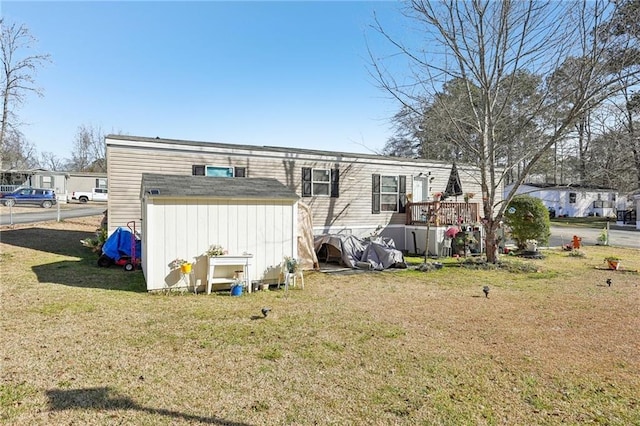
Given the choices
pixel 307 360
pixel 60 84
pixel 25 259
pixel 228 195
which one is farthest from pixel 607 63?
pixel 60 84

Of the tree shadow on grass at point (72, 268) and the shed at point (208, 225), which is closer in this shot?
the shed at point (208, 225)

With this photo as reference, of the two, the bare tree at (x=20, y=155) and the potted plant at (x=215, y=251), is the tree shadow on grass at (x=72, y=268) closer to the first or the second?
the potted plant at (x=215, y=251)

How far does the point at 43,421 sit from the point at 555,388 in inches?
173

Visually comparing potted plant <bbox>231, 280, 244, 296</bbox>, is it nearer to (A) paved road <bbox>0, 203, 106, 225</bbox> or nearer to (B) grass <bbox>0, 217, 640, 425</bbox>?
(B) grass <bbox>0, 217, 640, 425</bbox>

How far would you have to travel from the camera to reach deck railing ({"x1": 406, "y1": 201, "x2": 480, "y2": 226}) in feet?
40.8

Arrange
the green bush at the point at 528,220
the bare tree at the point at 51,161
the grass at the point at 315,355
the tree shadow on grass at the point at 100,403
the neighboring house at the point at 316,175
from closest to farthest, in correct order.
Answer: the tree shadow on grass at the point at 100,403 < the grass at the point at 315,355 < the neighboring house at the point at 316,175 < the green bush at the point at 528,220 < the bare tree at the point at 51,161

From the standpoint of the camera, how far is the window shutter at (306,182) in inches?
478

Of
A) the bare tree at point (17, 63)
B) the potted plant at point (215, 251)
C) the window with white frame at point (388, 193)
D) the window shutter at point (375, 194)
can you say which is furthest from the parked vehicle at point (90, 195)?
the potted plant at point (215, 251)

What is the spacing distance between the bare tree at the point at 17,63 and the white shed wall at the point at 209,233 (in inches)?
731

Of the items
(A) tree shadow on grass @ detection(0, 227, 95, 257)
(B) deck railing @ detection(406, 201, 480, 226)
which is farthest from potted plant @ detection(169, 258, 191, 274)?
(B) deck railing @ detection(406, 201, 480, 226)

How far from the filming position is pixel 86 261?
30.4 feet

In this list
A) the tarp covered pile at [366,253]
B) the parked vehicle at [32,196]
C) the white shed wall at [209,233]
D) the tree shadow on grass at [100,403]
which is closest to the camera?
the tree shadow on grass at [100,403]

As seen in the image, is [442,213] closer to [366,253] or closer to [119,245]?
[366,253]

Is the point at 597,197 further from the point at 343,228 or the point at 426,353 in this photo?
the point at 426,353
